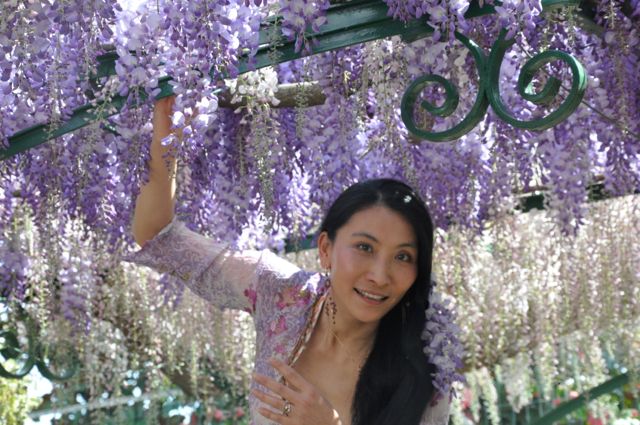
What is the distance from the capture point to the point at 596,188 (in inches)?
171

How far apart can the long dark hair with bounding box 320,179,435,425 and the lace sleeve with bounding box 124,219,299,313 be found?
0.57 ft

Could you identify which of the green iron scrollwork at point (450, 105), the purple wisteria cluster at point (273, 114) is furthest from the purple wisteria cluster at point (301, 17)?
the green iron scrollwork at point (450, 105)

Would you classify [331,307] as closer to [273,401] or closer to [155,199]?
[273,401]

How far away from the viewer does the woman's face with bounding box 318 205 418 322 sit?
225 cm

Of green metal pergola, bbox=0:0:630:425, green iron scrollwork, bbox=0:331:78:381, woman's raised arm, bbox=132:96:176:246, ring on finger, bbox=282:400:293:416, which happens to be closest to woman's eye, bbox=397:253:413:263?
green metal pergola, bbox=0:0:630:425

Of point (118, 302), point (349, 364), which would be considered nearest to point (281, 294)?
point (349, 364)

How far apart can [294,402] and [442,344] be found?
0.40 m

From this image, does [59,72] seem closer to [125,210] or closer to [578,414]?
[125,210]

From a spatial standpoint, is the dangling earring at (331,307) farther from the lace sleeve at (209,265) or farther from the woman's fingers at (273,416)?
the woman's fingers at (273,416)

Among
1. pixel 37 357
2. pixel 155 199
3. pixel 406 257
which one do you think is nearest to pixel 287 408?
pixel 406 257

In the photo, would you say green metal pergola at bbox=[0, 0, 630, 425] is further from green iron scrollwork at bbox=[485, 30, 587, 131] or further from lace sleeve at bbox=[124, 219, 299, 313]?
lace sleeve at bbox=[124, 219, 299, 313]

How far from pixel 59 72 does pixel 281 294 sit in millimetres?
681

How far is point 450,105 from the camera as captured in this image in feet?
7.15

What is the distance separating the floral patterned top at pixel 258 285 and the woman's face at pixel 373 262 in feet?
0.38
